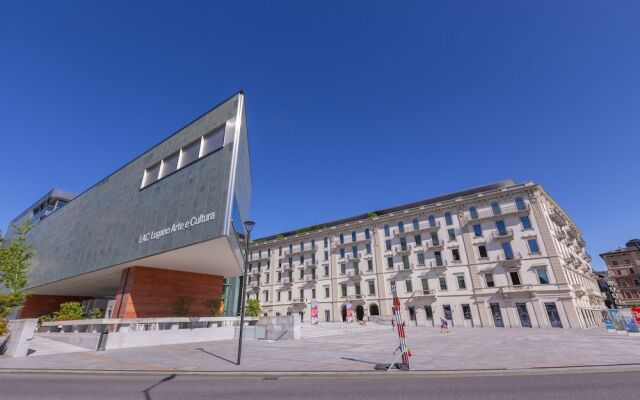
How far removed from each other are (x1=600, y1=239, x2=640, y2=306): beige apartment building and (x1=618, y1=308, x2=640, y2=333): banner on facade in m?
71.2

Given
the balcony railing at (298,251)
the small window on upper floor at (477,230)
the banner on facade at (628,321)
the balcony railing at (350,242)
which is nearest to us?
the banner on facade at (628,321)

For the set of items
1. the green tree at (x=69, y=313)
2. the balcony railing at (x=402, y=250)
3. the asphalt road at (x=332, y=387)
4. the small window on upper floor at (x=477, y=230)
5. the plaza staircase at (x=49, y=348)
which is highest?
the small window on upper floor at (x=477, y=230)

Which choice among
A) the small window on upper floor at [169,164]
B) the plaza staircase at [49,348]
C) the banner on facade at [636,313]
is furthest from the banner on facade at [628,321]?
the plaza staircase at [49,348]

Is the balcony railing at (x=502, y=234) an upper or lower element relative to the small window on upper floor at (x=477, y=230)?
lower

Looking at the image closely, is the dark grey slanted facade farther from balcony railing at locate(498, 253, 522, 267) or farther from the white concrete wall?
balcony railing at locate(498, 253, 522, 267)

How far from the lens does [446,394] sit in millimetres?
6258

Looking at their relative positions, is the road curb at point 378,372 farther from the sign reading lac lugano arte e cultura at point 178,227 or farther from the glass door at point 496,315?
the glass door at point 496,315

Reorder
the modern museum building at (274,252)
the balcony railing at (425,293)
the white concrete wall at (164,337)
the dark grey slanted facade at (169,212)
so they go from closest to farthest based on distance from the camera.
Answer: the white concrete wall at (164,337), the dark grey slanted facade at (169,212), the modern museum building at (274,252), the balcony railing at (425,293)

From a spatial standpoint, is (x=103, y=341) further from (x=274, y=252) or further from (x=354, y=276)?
(x=274, y=252)

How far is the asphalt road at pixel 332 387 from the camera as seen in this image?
629cm

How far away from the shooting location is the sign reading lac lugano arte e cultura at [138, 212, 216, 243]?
54.6 feet

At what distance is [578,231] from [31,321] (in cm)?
7406

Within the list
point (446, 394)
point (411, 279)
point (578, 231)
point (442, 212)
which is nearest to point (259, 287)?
point (411, 279)

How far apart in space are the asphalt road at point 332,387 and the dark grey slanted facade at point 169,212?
8577 millimetres
